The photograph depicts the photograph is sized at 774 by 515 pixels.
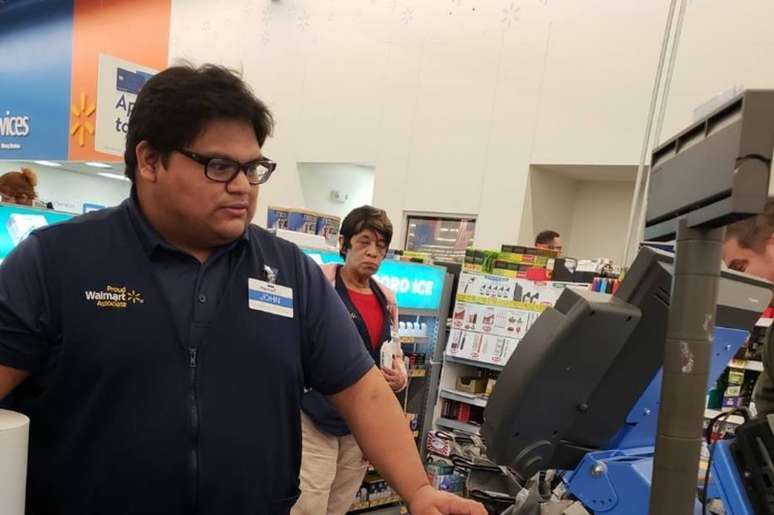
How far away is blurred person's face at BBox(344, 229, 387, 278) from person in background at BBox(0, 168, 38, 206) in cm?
265

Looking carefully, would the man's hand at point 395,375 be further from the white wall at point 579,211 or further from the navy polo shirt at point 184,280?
the white wall at point 579,211

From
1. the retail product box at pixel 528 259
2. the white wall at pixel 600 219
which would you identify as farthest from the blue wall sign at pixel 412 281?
the white wall at pixel 600 219

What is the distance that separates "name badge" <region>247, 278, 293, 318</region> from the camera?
1.21 m

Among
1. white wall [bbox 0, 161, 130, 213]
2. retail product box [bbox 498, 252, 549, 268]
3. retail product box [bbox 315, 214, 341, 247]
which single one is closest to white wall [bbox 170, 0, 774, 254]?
retail product box [bbox 498, 252, 549, 268]

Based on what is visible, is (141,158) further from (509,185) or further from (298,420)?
(509,185)

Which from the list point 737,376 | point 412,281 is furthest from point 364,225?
point 737,376

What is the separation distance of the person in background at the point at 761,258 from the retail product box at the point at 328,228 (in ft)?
9.78

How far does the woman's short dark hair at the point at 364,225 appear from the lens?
277 centimetres

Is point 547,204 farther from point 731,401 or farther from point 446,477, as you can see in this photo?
point 446,477

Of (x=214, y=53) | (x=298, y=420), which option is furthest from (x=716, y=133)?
(x=214, y=53)

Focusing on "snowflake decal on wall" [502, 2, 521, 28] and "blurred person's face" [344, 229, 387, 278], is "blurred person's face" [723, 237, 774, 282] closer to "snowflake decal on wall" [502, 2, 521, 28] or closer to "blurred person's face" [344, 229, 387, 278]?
"blurred person's face" [344, 229, 387, 278]

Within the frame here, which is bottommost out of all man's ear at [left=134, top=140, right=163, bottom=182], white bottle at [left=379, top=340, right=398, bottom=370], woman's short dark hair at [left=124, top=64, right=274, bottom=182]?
white bottle at [left=379, top=340, right=398, bottom=370]

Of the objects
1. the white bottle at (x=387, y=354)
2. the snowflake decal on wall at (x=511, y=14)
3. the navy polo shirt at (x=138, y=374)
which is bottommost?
the white bottle at (x=387, y=354)

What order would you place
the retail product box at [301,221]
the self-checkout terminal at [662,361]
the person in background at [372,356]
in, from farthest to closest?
the retail product box at [301,221], the person in background at [372,356], the self-checkout terminal at [662,361]
